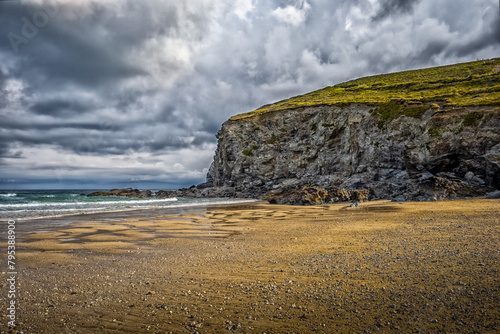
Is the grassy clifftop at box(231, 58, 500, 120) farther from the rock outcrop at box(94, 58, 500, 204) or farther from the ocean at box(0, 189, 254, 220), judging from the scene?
the ocean at box(0, 189, 254, 220)

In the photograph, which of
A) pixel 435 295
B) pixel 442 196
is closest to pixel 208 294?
pixel 435 295

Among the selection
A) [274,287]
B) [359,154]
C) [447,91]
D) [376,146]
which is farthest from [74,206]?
[447,91]

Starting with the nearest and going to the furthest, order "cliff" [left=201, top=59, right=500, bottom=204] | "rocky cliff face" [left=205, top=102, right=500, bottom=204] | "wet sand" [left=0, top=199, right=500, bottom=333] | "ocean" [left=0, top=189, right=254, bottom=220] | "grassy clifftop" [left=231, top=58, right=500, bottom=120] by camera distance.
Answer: "wet sand" [left=0, top=199, right=500, bottom=333], "ocean" [left=0, top=189, right=254, bottom=220], "rocky cliff face" [left=205, top=102, right=500, bottom=204], "cliff" [left=201, top=59, right=500, bottom=204], "grassy clifftop" [left=231, top=58, right=500, bottom=120]

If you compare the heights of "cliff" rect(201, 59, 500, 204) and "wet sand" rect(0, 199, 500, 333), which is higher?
"cliff" rect(201, 59, 500, 204)

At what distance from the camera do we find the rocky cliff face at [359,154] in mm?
36281

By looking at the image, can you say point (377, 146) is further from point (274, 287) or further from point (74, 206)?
point (274, 287)

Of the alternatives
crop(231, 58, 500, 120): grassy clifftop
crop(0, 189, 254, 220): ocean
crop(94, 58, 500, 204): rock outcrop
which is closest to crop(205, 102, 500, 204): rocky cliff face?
crop(94, 58, 500, 204): rock outcrop

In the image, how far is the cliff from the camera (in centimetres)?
3706

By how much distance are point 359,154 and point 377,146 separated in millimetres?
3829

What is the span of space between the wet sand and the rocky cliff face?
25.4 m

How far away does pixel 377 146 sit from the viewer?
50500 millimetres

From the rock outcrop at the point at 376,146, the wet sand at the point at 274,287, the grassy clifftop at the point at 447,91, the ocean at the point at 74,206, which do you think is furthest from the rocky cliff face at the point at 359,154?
the wet sand at the point at 274,287

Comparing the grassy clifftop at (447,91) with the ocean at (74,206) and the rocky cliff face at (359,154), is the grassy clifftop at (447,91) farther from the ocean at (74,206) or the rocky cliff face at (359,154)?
the ocean at (74,206)

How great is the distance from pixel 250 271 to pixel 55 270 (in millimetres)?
5690
